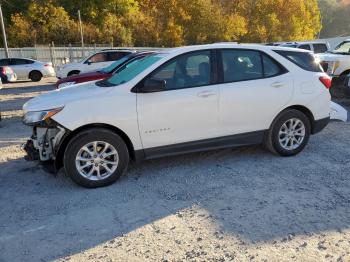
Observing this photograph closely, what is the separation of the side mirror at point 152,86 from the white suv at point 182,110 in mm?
13

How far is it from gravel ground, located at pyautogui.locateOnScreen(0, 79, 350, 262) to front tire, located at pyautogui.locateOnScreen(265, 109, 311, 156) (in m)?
0.18

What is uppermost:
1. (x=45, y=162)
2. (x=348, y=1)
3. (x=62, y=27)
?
(x=348, y=1)

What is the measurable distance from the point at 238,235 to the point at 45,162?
2.71m

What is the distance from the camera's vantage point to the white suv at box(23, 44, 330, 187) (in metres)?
4.66

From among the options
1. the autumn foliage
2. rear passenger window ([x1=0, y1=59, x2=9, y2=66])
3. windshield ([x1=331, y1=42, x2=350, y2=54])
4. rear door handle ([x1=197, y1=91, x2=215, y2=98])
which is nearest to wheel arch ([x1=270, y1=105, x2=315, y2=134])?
rear door handle ([x1=197, y1=91, x2=215, y2=98])

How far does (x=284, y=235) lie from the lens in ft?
11.7

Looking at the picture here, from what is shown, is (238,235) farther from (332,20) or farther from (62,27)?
(332,20)

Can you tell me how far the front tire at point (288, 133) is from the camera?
561 cm

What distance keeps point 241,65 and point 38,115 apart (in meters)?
2.87

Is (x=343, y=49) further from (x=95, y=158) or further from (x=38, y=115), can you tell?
(x=38, y=115)

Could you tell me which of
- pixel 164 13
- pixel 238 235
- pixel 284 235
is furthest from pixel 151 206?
pixel 164 13

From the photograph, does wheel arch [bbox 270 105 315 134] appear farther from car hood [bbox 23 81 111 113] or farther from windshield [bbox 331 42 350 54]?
windshield [bbox 331 42 350 54]

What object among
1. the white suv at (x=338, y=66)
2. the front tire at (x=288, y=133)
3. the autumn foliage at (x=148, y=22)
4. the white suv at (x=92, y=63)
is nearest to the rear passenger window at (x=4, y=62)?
the white suv at (x=92, y=63)

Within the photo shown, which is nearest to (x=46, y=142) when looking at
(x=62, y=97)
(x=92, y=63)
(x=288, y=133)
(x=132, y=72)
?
(x=62, y=97)
